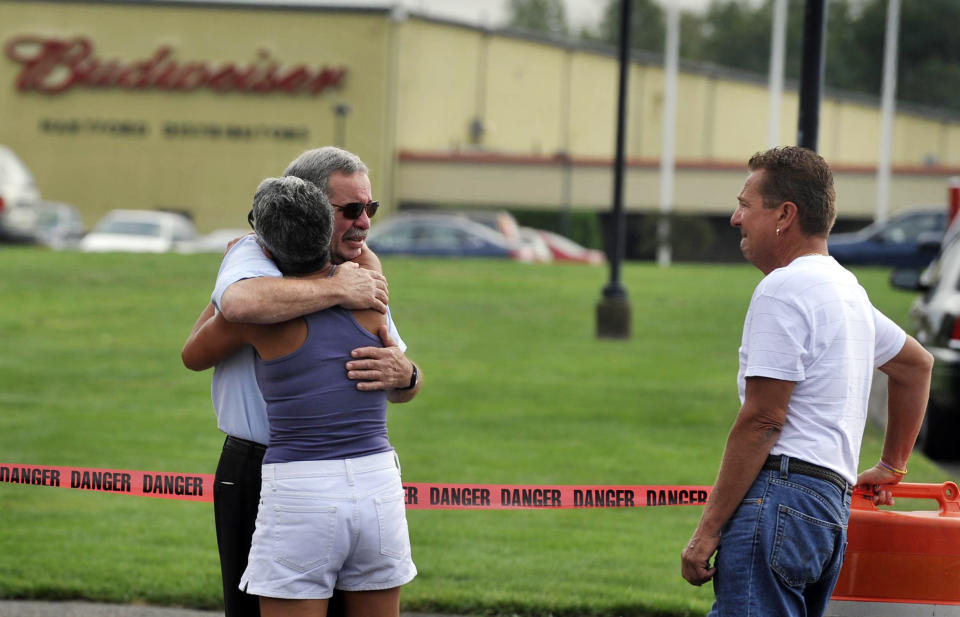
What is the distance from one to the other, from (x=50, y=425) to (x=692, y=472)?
17.1 ft

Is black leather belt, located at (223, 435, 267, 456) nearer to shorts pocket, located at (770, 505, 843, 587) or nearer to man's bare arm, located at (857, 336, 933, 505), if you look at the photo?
shorts pocket, located at (770, 505, 843, 587)

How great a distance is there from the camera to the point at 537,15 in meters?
108

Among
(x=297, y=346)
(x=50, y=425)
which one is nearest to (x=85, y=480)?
(x=297, y=346)

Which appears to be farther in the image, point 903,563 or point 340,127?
point 340,127

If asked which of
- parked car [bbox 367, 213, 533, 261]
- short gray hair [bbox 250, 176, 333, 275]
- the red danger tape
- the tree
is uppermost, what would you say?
the tree

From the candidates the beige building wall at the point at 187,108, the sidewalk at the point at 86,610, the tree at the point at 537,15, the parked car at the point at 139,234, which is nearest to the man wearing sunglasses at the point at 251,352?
the sidewalk at the point at 86,610

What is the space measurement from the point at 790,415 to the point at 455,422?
8175 millimetres

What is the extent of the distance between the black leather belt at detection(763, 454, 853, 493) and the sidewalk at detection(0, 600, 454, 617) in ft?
9.30

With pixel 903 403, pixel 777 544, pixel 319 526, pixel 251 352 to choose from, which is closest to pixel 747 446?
pixel 777 544

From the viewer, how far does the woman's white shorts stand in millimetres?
3232

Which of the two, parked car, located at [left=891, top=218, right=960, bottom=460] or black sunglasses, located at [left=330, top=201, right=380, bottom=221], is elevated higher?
black sunglasses, located at [left=330, top=201, right=380, bottom=221]

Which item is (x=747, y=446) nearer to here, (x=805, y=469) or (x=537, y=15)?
(x=805, y=469)

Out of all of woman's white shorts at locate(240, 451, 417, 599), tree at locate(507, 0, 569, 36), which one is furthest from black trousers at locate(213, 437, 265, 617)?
tree at locate(507, 0, 569, 36)

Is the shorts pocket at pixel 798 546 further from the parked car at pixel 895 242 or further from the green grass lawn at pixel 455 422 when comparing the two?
the parked car at pixel 895 242
